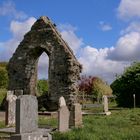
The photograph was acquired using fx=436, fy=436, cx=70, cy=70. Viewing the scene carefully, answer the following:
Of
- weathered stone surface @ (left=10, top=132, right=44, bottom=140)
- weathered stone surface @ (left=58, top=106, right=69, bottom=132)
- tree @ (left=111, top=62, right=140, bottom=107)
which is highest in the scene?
tree @ (left=111, top=62, right=140, bottom=107)

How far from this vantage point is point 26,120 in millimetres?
9531

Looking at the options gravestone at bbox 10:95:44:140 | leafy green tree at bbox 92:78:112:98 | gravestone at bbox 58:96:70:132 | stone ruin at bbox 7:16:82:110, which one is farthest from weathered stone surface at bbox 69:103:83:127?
leafy green tree at bbox 92:78:112:98

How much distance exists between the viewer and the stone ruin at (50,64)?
28.5 m

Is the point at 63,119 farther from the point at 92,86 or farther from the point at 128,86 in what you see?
the point at 92,86

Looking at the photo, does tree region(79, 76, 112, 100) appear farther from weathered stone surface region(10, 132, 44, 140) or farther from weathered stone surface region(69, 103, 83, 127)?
weathered stone surface region(10, 132, 44, 140)

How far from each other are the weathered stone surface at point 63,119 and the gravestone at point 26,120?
21.7 ft

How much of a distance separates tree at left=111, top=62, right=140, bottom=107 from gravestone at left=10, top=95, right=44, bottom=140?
2598cm

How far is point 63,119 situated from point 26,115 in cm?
732

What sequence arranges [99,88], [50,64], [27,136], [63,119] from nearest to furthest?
[27,136]
[63,119]
[50,64]
[99,88]

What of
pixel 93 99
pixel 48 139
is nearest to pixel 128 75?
pixel 93 99

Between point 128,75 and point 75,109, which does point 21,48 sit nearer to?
point 128,75

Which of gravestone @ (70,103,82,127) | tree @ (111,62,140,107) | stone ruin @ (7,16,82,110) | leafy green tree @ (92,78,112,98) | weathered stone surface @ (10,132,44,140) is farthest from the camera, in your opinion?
leafy green tree @ (92,78,112,98)

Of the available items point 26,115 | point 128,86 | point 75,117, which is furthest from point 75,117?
point 128,86

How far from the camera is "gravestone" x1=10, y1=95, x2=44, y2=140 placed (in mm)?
9367
